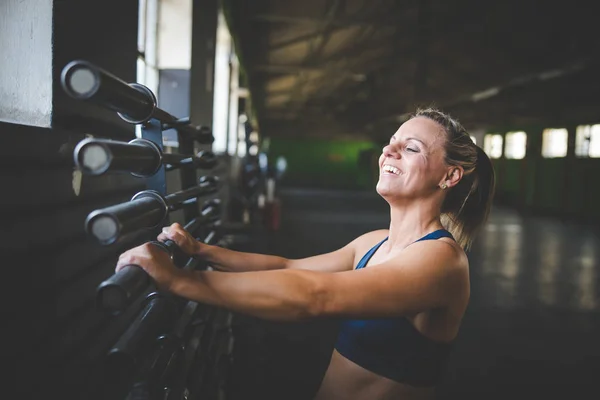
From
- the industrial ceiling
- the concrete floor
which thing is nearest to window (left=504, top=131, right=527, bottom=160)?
the industrial ceiling

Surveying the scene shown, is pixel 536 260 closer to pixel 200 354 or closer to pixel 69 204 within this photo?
pixel 200 354

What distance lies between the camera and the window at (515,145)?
12.9 meters

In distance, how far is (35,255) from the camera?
1068 mm

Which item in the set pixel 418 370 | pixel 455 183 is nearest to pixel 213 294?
pixel 418 370

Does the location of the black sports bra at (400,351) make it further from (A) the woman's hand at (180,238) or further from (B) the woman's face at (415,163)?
(A) the woman's hand at (180,238)

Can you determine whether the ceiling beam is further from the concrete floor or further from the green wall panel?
the green wall panel

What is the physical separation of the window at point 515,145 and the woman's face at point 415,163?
1266 cm

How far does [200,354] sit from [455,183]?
3.22ft

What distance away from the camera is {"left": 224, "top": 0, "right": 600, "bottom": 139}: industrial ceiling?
7301mm

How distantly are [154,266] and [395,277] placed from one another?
497 mm

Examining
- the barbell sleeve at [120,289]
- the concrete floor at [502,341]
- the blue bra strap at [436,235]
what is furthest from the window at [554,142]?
the barbell sleeve at [120,289]

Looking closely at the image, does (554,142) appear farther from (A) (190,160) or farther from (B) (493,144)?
(A) (190,160)

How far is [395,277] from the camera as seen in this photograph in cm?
107

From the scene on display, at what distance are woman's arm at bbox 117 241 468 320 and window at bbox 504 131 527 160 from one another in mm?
13010
